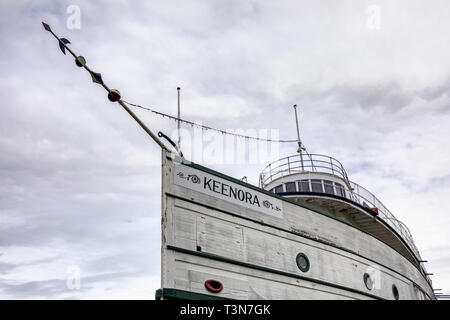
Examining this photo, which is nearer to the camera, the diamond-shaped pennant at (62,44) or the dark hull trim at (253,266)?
the dark hull trim at (253,266)

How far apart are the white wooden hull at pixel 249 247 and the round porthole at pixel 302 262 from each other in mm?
103

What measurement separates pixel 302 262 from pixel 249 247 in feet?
6.11

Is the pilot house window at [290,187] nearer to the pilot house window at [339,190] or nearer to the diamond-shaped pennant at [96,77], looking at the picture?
the pilot house window at [339,190]

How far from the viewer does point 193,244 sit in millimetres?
9117

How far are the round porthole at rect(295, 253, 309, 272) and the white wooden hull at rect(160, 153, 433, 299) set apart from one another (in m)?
0.10

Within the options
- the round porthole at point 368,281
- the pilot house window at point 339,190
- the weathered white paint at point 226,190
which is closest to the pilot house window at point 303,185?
the pilot house window at point 339,190

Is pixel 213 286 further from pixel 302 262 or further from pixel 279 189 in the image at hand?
pixel 279 189

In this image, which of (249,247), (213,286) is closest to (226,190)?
(249,247)

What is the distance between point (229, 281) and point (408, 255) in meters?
14.0

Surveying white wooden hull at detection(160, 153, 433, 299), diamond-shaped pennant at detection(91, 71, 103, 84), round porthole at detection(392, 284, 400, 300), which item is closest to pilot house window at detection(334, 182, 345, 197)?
white wooden hull at detection(160, 153, 433, 299)

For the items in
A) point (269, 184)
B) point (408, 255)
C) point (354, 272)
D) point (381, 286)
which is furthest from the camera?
point (408, 255)

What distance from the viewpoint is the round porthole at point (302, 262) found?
35.3 feet
